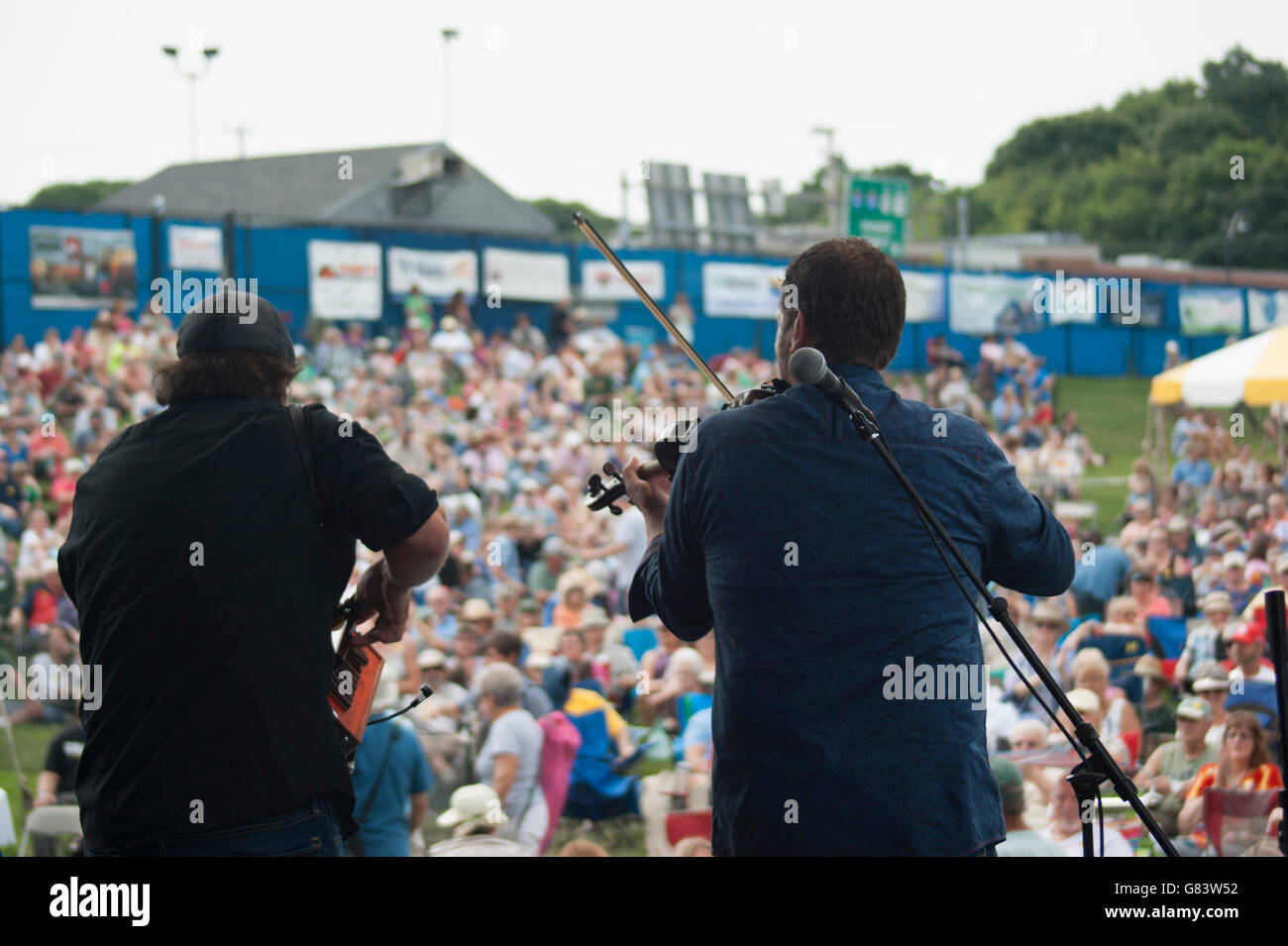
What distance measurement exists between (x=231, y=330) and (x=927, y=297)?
97.7 ft

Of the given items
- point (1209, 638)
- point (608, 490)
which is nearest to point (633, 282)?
point (608, 490)

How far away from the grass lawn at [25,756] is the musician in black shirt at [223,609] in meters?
5.57

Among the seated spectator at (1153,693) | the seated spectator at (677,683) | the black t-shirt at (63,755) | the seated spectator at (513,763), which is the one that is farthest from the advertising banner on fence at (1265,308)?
the black t-shirt at (63,755)

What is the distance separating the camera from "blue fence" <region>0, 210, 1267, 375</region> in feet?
69.2

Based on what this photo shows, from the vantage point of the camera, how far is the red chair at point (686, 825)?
600 centimetres

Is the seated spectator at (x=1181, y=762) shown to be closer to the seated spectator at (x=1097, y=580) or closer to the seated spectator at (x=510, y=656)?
the seated spectator at (x=510, y=656)

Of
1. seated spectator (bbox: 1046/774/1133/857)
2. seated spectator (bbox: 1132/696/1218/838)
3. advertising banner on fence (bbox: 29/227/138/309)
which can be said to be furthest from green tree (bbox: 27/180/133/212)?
seated spectator (bbox: 1046/774/1133/857)

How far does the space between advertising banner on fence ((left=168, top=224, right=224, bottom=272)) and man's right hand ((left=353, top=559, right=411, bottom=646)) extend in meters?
20.5

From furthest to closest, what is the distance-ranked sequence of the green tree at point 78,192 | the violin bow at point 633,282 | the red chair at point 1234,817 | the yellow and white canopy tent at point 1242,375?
the green tree at point 78,192
the yellow and white canopy tent at point 1242,375
the red chair at point 1234,817
the violin bow at point 633,282

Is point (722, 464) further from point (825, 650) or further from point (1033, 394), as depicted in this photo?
point (1033, 394)

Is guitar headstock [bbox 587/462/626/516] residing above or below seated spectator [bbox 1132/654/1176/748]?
above

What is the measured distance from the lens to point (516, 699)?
271 inches

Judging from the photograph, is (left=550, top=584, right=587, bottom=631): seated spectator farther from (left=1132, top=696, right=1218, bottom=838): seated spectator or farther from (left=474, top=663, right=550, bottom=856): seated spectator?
(left=1132, top=696, right=1218, bottom=838): seated spectator

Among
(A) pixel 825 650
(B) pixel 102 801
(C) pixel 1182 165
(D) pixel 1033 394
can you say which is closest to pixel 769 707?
(A) pixel 825 650
